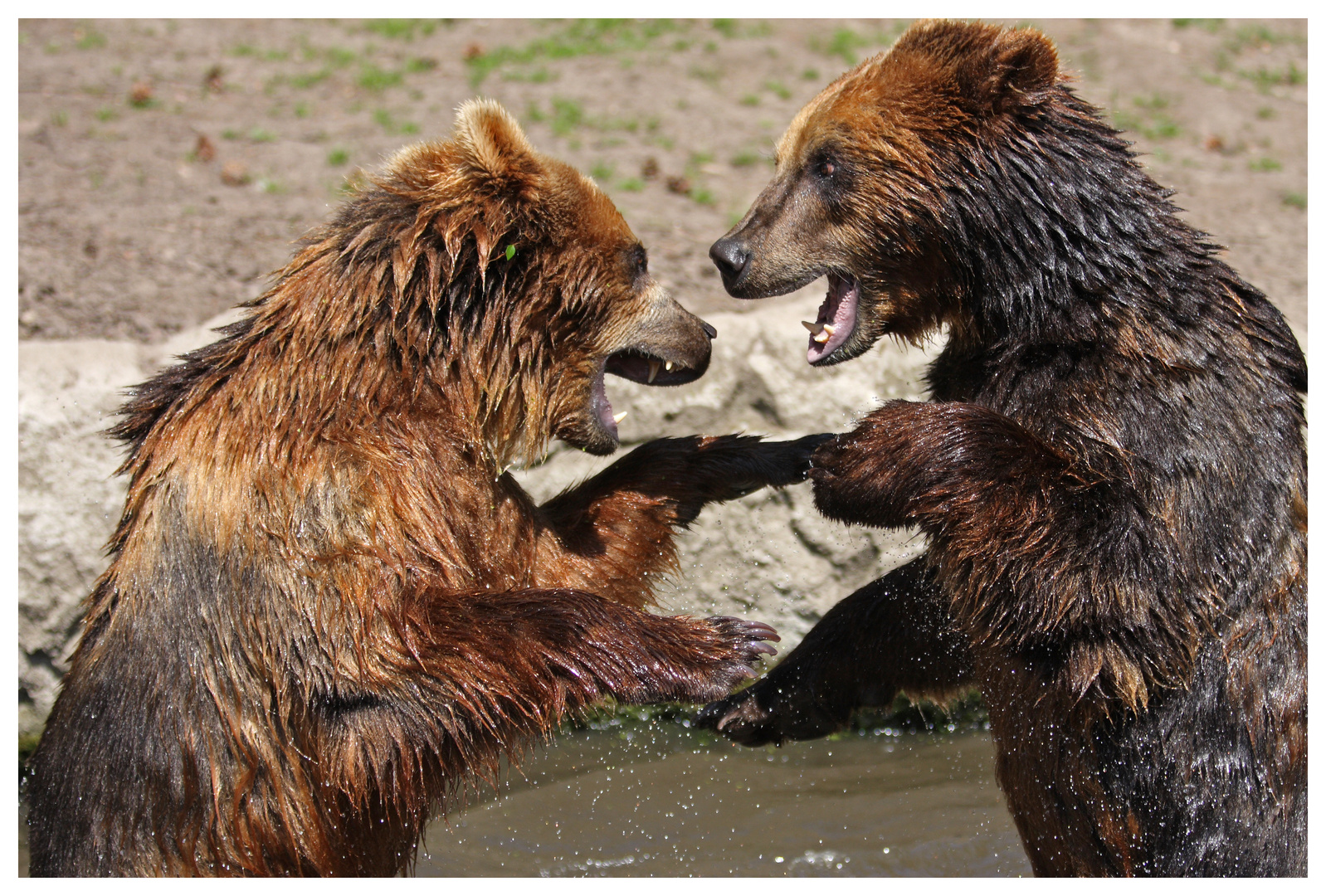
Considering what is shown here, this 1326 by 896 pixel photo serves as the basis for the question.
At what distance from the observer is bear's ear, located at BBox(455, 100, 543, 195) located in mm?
4266

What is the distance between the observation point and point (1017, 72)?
13.9 ft

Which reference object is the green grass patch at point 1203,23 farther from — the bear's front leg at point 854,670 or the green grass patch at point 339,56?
the bear's front leg at point 854,670

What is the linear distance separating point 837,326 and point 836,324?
2 centimetres

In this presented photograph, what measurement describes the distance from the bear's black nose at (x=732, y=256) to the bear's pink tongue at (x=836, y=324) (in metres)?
0.32

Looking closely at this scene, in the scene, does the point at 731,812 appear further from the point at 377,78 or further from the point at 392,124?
the point at 377,78

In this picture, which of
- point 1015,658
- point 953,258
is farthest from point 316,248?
point 1015,658

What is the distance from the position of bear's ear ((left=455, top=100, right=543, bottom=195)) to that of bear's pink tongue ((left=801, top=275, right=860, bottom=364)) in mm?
1169

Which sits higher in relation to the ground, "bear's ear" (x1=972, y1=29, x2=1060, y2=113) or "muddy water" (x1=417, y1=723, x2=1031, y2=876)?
"bear's ear" (x1=972, y1=29, x2=1060, y2=113)

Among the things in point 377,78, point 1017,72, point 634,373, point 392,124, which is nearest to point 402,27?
point 377,78

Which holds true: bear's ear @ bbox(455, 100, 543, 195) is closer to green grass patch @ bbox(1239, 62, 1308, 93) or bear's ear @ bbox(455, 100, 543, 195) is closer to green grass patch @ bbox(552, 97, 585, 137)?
green grass patch @ bbox(552, 97, 585, 137)

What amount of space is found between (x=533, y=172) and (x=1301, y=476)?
278 cm

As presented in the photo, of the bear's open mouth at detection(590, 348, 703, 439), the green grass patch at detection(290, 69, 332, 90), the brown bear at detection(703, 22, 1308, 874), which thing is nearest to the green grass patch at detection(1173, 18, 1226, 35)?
the green grass patch at detection(290, 69, 332, 90)

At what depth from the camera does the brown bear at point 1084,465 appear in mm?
3928

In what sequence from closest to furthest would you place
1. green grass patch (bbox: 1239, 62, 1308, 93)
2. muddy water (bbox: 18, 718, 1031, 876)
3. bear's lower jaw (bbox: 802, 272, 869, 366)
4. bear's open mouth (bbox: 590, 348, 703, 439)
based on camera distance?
bear's lower jaw (bbox: 802, 272, 869, 366)
bear's open mouth (bbox: 590, 348, 703, 439)
muddy water (bbox: 18, 718, 1031, 876)
green grass patch (bbox: 1239, 62, 1308, 93)
